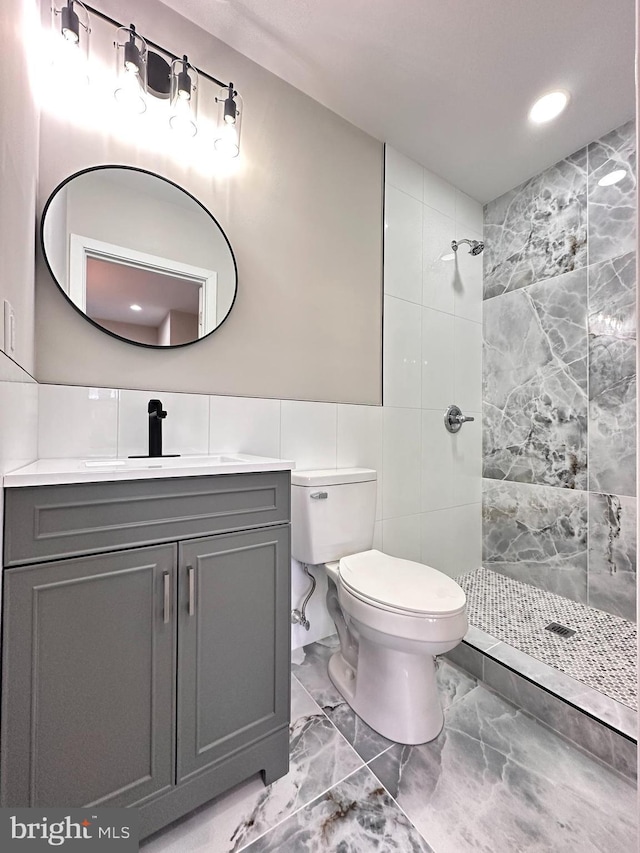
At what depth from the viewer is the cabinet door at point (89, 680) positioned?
2.29 ft

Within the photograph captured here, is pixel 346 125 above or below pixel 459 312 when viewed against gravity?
above

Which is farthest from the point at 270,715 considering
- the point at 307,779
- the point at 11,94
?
the point at 11,94

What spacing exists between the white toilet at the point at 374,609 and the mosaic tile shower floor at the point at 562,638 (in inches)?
22.1

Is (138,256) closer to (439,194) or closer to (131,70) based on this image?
(131,70)

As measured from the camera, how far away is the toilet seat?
1.09 meters

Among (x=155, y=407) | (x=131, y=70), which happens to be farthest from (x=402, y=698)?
(x=131, y=70)

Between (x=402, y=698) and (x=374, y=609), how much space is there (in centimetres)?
35

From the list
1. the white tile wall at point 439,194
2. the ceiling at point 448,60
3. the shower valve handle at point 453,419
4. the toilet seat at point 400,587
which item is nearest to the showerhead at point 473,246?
the white tile wall at point 439,194

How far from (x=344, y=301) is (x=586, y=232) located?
138 centimetres

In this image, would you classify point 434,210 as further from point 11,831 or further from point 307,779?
point 11,831

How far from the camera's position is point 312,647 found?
165 centimetres

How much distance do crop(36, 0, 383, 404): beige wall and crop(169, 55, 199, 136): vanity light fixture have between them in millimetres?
97

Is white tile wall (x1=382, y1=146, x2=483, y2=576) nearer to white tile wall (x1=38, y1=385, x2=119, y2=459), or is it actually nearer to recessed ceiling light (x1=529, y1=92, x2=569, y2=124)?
recessed ceiling light (x1=529, y1=92, x2=569, y2=124)

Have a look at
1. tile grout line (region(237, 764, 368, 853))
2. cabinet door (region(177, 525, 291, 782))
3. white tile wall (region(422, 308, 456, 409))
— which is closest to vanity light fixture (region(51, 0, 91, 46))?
cabinet door (region(177, 525, 291, 782))
